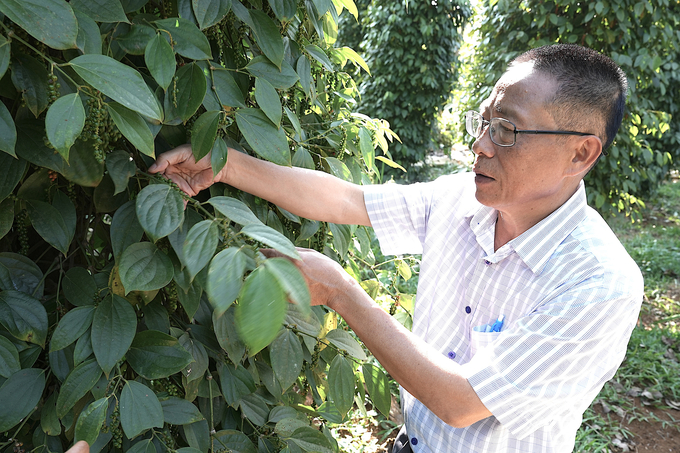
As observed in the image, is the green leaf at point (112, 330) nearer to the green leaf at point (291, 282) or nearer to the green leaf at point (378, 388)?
the green leaf at point (291, 282)

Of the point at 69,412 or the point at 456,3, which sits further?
the point at 456,3

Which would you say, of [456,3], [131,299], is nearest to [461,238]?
[131,299]

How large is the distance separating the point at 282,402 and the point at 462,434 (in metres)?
0.40

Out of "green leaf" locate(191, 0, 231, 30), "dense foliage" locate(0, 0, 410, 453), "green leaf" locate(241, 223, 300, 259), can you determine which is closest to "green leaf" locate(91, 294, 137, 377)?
"dense foliage" locate(0, 0, 410, 453)

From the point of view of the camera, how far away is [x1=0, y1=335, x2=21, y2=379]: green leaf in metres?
0.75

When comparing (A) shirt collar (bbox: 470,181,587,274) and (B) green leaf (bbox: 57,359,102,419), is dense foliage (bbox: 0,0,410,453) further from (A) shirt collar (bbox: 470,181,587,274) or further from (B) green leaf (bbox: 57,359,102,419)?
(A) shirt collar (bbox: 470,181,587,274)

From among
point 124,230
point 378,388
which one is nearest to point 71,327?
point 124,230

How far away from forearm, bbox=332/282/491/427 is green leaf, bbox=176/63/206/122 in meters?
0.41

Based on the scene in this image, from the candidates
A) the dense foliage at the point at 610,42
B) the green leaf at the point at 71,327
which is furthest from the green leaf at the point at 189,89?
the dense foliage at the point at 610,42

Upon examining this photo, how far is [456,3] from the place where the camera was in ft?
21.6

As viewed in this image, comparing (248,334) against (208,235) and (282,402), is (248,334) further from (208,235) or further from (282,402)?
(282,402)

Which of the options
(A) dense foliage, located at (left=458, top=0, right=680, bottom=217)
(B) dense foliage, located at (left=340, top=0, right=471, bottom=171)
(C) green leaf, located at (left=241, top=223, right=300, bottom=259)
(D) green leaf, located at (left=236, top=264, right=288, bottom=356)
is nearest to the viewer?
(D) green leaf, located at (left=236, top=264, right=288, bottom=356)

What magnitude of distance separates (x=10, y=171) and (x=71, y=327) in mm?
235

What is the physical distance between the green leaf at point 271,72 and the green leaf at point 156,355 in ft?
1.52
